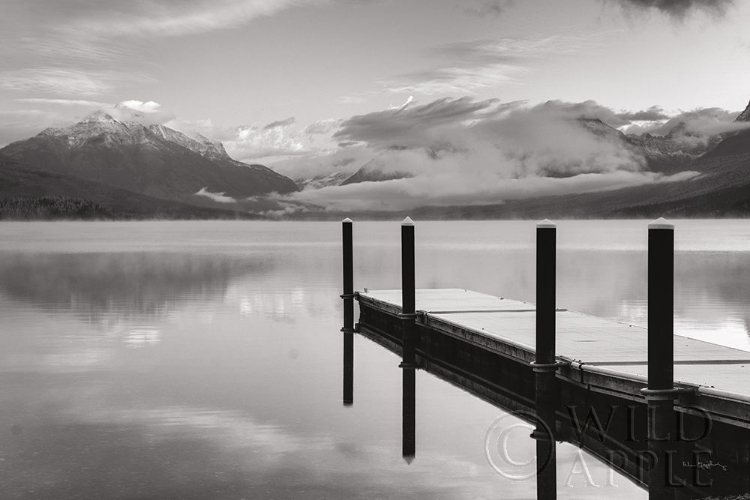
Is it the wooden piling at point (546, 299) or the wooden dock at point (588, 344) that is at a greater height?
the wooden piling at point (546, 299)

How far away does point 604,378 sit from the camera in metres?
13.4

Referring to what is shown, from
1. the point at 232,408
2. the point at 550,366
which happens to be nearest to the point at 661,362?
the point at 550,366

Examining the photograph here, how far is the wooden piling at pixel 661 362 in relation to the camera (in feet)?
37.1

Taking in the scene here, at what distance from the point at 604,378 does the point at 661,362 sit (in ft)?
7.10

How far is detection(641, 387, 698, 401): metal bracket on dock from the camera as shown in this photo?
37.1ft

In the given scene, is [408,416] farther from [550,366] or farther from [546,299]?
[546,299]

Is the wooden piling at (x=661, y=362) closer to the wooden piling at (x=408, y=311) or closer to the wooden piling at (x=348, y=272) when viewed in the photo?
the wooden piling at (x=408, y=311)

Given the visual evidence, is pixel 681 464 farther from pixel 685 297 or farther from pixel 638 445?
pixel 685 297

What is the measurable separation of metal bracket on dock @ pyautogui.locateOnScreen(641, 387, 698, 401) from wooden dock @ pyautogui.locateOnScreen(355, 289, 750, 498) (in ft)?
0.09

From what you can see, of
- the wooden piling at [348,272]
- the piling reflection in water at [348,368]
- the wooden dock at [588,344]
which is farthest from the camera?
the wooden piling at [348,272]
